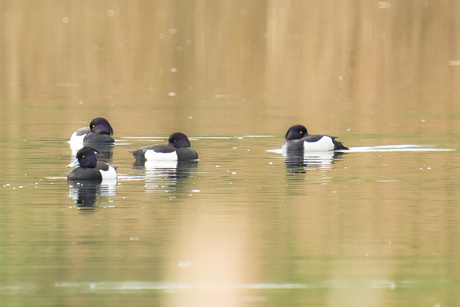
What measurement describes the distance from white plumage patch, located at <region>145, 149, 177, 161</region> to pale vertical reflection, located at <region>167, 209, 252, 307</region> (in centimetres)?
615

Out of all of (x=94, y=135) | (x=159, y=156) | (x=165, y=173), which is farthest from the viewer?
(x=94, y=135)

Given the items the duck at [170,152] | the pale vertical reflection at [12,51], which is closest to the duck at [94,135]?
the duck at [170,152]

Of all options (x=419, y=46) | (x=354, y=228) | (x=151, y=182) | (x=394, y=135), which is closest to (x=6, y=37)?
(x=419, y=46)

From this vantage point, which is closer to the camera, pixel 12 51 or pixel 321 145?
pixel 321 145

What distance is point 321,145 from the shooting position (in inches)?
850

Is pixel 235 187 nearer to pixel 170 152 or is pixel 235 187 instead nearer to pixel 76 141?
pixel 170 152

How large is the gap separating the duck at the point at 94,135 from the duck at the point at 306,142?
4.14m

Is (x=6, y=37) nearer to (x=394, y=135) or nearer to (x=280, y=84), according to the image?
(x=280, y=84)

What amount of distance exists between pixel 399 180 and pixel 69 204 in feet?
18.1

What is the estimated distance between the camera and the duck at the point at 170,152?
1970 cm

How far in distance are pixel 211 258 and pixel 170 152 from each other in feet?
29.6

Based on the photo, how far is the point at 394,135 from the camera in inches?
913

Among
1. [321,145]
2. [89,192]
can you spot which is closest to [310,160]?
[321,145]

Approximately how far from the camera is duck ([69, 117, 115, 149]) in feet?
72.6
